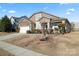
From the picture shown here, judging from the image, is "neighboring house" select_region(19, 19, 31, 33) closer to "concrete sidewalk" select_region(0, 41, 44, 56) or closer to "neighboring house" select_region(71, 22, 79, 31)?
"concrete sidewalk" select_region(0, 41, 44, 56)

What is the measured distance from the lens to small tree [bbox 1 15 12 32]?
2.90 m

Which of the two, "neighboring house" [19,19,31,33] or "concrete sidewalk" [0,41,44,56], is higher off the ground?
"neighboring house" [19,19,31,33]

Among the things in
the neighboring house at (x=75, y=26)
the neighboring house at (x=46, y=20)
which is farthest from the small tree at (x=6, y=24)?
the neighboring house at (x=75, y=26)

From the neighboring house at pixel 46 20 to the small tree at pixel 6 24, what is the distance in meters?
0.27

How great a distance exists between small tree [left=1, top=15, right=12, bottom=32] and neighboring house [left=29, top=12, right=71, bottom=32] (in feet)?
0.89

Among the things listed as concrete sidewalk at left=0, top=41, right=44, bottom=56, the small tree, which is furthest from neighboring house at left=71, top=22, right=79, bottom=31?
the small tree

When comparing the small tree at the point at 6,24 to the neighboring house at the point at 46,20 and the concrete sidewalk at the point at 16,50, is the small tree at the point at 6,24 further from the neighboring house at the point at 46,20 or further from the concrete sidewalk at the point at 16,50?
the neighboring house at the point at 46,20

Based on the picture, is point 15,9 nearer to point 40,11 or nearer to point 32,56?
point 40,11

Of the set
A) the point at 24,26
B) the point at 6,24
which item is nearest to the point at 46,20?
the point at 24,26

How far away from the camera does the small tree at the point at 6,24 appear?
9.52 feet

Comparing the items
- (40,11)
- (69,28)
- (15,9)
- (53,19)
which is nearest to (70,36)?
(69,28)

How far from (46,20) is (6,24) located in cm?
49

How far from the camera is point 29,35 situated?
295 centimetres

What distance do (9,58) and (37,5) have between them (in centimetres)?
71
